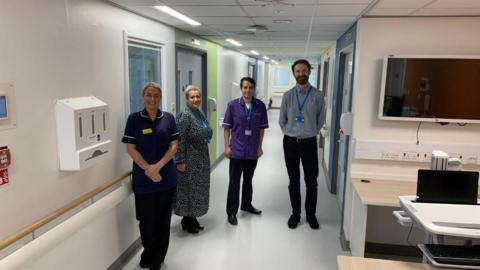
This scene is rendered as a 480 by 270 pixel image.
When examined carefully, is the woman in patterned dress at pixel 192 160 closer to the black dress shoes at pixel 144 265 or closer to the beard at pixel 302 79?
the black dress shoes at pixel 144 265

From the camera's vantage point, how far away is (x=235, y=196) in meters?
3.85

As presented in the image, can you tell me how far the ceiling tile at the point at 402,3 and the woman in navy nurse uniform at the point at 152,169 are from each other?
173 cm

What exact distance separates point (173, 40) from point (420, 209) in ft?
10.2

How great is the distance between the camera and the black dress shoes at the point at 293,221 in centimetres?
374

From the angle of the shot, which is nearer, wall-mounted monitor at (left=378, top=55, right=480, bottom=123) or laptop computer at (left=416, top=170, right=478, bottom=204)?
laptop computer at (left=416, top=170, right=478, bottom=204)

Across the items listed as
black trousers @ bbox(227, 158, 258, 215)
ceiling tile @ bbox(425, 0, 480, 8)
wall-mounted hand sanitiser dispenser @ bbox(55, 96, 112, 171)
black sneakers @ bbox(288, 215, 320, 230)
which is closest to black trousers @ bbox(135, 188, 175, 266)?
wall-mounted hand sanitiser dispenser @ bbox(55, 96, 112, 171)

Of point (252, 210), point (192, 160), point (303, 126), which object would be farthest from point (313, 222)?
point (192, 160)

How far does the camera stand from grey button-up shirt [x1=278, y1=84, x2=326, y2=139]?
11.7 feet

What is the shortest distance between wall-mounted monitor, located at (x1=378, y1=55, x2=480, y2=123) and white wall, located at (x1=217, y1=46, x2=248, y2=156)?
3518 mm

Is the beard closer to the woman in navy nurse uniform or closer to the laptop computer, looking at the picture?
the woman in navy nurse uniform

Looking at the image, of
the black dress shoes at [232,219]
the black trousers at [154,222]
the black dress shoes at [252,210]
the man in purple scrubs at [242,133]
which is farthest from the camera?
the black dress shoes at [252,210]

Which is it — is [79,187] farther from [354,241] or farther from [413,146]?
[413,146]

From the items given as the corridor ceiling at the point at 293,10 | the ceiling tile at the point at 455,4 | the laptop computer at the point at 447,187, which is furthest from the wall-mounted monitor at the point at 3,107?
the ceiling tile at the point at 455,4

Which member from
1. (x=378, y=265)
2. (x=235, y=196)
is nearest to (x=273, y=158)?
(x=235, y=196)
